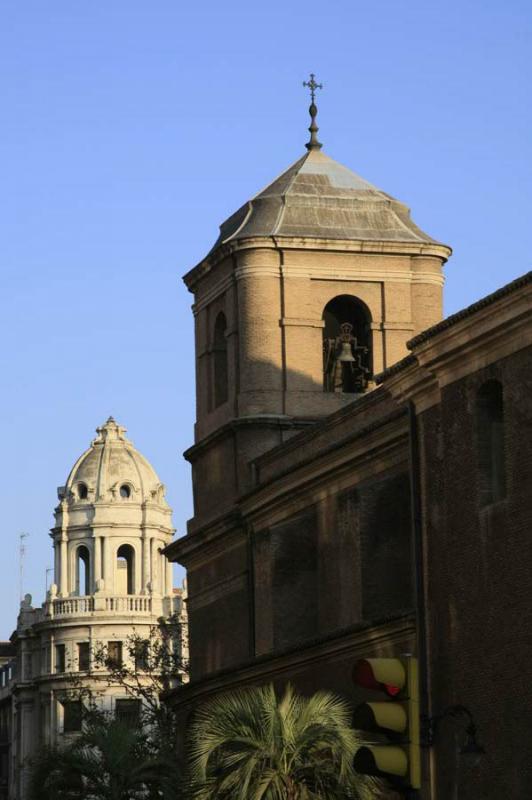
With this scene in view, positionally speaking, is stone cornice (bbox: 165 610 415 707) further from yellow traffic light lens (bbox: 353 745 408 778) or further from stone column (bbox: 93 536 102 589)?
stone column (bbox: 93 536 102 589)

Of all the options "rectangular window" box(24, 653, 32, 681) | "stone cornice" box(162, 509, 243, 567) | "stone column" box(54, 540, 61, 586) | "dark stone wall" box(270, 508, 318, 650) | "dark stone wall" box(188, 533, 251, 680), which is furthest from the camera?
"rectangular window" box(24, 653, 32, 681)

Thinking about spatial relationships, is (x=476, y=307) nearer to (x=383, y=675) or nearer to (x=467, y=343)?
(x=467, y=343)

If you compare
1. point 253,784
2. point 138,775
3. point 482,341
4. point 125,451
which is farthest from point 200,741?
point 125,451

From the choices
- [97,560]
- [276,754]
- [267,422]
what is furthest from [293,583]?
[97,560]

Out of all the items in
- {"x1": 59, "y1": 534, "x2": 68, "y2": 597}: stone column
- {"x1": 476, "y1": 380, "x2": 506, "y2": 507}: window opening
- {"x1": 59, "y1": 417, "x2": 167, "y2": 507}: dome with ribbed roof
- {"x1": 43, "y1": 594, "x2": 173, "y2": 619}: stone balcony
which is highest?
{"x1": 59, "y1": 417, "x2": 167, "y2": 507}: dome with ribbed roof

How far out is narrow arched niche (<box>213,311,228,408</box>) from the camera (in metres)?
49.5

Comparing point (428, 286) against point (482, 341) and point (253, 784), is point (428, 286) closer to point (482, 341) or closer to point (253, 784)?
point (482, 341)

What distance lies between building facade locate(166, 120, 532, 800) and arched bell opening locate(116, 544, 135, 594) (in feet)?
191

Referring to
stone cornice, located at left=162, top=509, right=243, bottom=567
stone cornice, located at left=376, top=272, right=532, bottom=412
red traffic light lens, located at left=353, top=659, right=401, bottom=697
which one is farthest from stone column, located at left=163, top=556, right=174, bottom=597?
red traffic light lens, located at left=353, top=659, right=401, bottom=697

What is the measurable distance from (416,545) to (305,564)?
37.9 ft

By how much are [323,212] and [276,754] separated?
76.5ft

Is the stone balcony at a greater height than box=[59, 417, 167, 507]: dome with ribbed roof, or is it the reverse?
box=[59, 417, 167, 507]: dome with ribbed roof

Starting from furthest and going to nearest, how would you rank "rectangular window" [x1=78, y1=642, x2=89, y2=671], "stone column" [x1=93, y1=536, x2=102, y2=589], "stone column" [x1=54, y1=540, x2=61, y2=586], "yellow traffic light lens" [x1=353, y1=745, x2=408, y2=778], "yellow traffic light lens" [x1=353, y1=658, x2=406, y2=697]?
1. "stone column" [x1=54, y1=540, x2=61, y2=586]
2. "stone column" [x1=93, y1=536, x2=102, y2=589]
3. "rectangular window" [x1=78, y1=642, x2=89, y2=671]
4. "yellow traffic light lens" [x1=353, y1=658, x2=406, y2=697]
5. "yellow traffic light lens" [x1=353, y1=745, x2=408, y2=778]

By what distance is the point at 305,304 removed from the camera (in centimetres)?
4731
